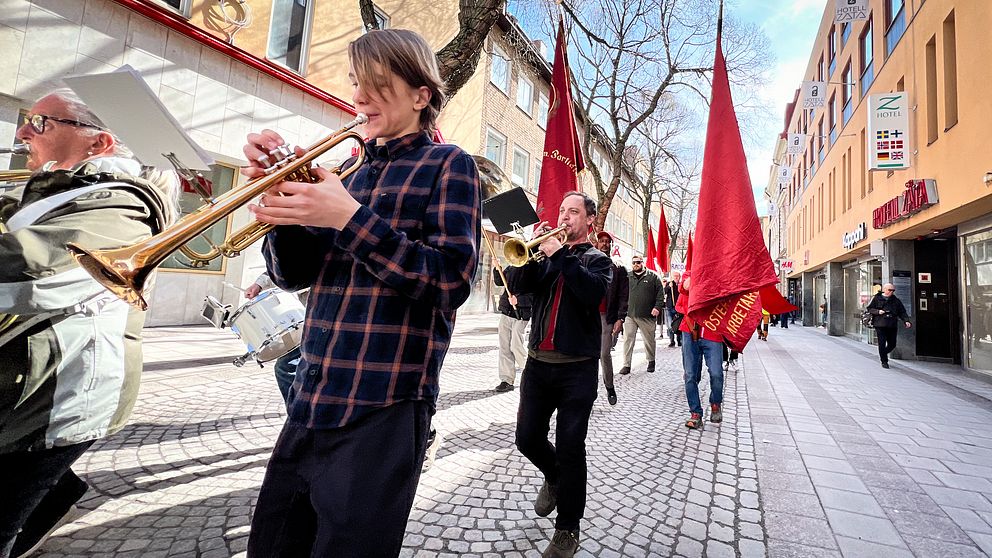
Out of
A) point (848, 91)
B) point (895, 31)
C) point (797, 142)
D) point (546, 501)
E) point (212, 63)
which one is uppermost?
point (797, 142)

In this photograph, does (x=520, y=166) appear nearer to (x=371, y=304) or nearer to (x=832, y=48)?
(x=832, y=48)

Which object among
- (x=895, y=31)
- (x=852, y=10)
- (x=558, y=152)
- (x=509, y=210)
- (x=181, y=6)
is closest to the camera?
(x=509, y=210)

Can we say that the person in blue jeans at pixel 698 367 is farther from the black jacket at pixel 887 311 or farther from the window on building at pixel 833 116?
the window on building at pixel 833 116

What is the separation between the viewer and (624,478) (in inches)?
137

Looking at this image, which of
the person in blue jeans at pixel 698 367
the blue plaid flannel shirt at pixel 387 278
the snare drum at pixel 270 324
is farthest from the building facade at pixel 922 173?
the snare drum at pixel 270 324

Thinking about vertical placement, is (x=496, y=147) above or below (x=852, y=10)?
below

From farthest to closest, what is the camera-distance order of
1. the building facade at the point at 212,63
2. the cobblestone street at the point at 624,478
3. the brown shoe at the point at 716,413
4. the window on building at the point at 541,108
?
the window on building at the point at 541,108
the building facade at the point at 212,63
the brown shoe at the point at 716,413
the cobblestone street at the point at 624,478

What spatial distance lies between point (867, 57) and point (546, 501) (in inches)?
832

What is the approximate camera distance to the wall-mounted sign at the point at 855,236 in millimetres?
15407

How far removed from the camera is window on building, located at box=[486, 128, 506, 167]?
17.6m

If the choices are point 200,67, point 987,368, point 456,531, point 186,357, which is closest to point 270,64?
point 200,67

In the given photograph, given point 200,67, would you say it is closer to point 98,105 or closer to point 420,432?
point 98,105

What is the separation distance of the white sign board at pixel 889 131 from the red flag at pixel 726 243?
421 inches

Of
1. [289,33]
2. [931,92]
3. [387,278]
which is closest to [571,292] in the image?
[387,278]
